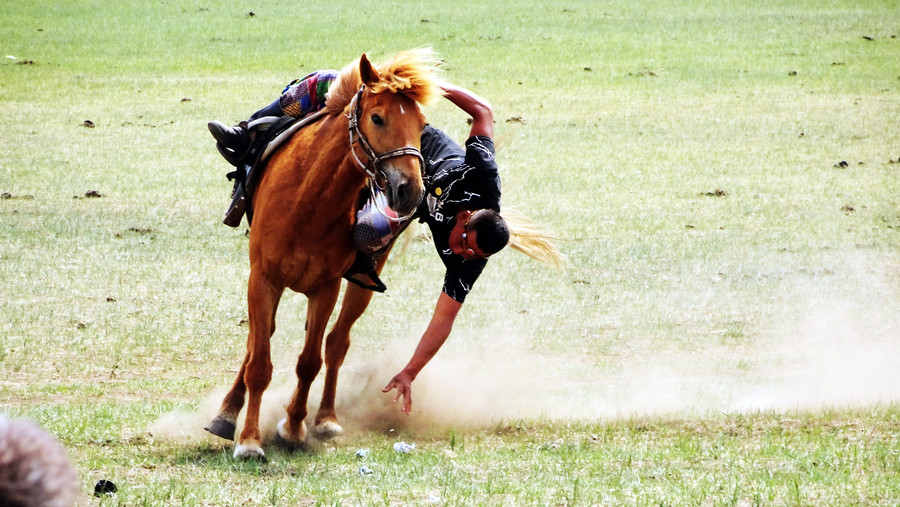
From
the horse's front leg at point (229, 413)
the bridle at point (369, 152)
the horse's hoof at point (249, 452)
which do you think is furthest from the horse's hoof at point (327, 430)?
the bridle at point (369, 152)

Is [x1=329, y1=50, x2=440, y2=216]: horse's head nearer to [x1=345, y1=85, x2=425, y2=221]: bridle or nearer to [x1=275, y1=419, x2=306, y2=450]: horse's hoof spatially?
[x1=345, y1=85, x2=425, y2=221]: bridle

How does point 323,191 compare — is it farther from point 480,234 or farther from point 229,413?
point 229,413

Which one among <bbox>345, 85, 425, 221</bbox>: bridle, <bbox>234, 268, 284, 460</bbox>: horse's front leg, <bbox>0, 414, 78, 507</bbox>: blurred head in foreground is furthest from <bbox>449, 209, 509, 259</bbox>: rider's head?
<bbox>0, 414, 78, 507</bbox>: blurred head in foreground

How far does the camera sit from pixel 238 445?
5.63 meters

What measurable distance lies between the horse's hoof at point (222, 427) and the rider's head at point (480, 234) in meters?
1.46

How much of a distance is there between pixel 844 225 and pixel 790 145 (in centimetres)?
463

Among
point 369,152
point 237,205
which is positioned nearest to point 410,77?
point 369,152

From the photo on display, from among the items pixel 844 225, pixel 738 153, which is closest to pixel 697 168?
pixel 738 153

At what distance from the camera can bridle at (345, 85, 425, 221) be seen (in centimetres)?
526

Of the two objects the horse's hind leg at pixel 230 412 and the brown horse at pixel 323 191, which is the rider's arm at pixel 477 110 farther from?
the horse's hind leg at pixel 230 412

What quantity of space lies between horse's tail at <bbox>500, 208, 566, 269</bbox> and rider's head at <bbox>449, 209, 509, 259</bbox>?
125 cm

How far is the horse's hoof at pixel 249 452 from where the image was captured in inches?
219

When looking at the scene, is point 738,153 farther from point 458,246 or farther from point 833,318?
point 458,246

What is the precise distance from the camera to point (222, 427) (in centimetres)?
591
